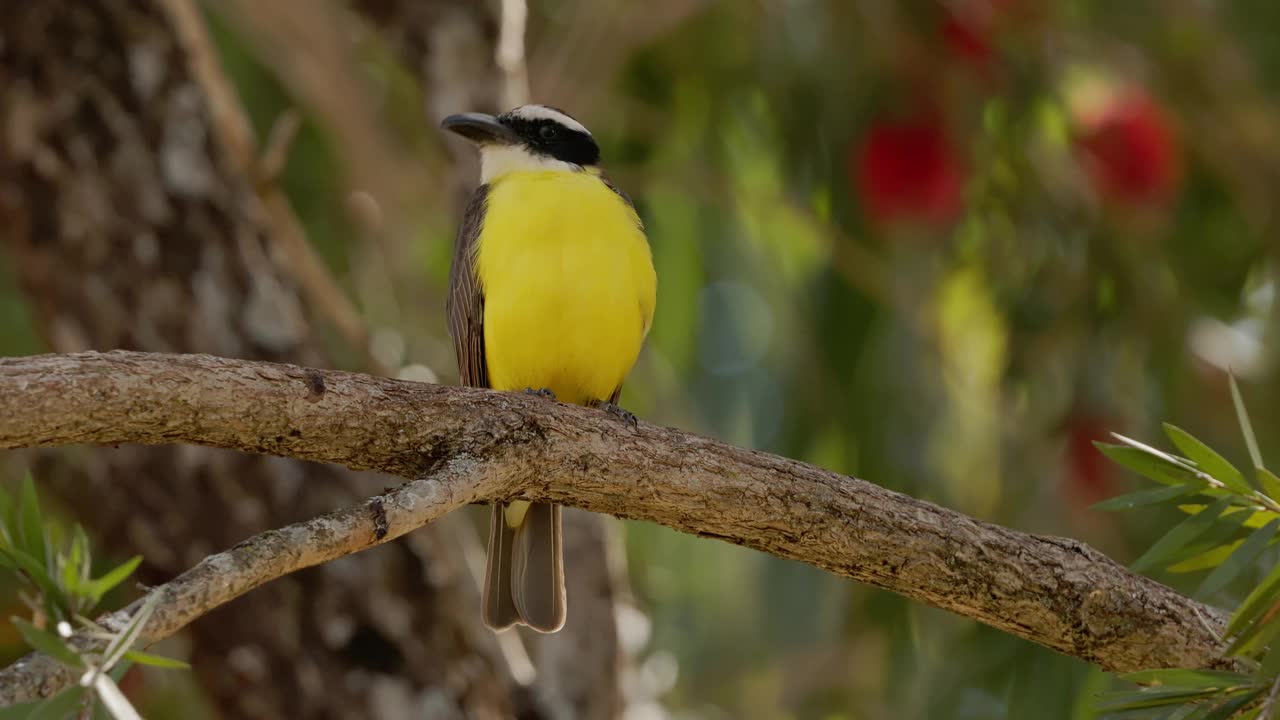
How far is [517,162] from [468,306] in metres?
0.59

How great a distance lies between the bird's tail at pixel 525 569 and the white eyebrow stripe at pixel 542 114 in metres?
1.17

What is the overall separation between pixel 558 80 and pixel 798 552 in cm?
334

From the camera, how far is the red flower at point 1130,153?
520cm

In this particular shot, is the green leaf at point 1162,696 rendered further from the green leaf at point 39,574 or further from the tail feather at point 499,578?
the tail feather at point 499,578

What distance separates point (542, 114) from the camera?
4.50 meters

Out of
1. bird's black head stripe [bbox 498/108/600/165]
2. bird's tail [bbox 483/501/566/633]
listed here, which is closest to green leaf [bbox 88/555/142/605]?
bird's tail [bbox 483/501/566/633]

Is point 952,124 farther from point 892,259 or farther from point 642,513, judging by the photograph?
point 642,513

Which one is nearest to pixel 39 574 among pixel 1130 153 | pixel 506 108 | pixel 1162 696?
pixel 1162 696

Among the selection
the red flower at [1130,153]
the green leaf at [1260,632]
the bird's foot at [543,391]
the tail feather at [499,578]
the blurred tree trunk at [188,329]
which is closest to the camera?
the green leaf at [1260,632]

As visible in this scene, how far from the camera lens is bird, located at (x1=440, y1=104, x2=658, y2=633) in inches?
151

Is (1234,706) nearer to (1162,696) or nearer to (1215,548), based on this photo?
(1162,696)

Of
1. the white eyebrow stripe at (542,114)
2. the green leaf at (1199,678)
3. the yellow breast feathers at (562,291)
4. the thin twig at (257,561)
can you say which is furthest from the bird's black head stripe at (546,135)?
the green leaf at (1199,678)

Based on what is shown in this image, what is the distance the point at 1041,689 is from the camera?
13.1 ft

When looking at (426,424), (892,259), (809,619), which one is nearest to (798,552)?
(426,424)
